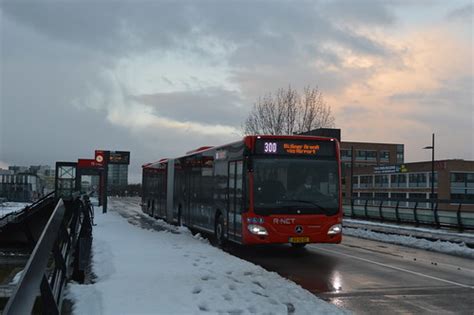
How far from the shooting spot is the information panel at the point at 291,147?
13602 mm

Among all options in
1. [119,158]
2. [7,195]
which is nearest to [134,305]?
[119,158]

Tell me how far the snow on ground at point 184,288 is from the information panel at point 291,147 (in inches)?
117

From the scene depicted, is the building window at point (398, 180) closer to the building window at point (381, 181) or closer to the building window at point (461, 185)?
the building window at point (381, 181)

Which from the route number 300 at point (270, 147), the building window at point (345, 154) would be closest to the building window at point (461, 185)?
the building window at point (345, 154)

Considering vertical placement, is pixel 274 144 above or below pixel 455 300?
above

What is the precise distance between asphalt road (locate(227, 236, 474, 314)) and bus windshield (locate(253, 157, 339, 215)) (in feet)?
4.39

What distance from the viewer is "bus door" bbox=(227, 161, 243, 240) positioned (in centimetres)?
1400

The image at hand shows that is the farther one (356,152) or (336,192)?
(356,152)

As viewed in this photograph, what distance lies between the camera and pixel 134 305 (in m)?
6.99

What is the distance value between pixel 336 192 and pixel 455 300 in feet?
17.6

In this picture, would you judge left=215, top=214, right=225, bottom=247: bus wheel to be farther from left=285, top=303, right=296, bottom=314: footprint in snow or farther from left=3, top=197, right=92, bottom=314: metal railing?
left=285, top=303, right=296, bottom=314: footprint in snow

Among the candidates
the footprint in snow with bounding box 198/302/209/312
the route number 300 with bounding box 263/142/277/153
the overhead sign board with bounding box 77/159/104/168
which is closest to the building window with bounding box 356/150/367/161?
the overhead sign board with bounding box 77/159/104/168

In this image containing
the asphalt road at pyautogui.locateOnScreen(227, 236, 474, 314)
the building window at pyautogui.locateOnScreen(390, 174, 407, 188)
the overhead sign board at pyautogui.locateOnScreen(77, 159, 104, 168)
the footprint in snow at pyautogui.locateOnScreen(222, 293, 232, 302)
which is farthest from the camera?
Answer: the building window at pyautogui.locateOnScreen(390, 174, 407, 188)

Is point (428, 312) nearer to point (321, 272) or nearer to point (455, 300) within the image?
point (455, 300)
